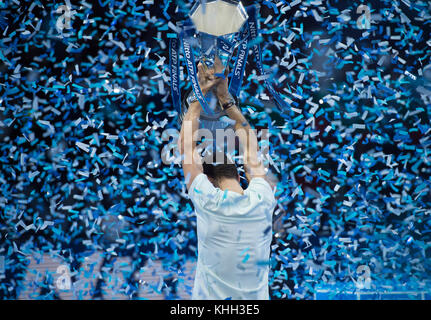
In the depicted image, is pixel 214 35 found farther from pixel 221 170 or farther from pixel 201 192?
pixel 201 192

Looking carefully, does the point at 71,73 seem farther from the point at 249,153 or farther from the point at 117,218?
the point at 249,153

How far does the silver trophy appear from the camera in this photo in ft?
6.64

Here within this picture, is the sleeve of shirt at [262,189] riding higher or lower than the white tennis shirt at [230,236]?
higher

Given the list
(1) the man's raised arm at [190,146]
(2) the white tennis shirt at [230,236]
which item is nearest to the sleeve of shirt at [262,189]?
(2) the white tennis shirt at [230,236]

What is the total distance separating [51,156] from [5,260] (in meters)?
0.66

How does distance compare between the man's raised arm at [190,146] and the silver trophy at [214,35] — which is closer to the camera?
the man's raised arm at [190,146]

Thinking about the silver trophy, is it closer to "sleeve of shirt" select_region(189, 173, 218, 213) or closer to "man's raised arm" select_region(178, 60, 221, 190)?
"man's raised arm" select_region(178, 60, 221, 190)

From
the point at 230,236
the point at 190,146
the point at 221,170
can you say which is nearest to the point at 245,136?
the point at 221,170

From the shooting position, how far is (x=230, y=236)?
1750 millimetres

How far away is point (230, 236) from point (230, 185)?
0.21 m

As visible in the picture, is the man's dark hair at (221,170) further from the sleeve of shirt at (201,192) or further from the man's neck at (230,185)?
the sleeve of shirt at (201,192)

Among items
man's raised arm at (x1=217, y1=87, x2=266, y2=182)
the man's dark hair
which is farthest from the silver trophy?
the man's dark hair

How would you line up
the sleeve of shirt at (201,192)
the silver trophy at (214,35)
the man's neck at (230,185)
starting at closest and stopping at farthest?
the sleeve of shirt at (201,192), the man's neck at (230,185), the silver trophy at (214,35)

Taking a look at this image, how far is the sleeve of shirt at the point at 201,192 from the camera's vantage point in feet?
5.60
